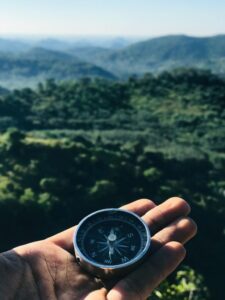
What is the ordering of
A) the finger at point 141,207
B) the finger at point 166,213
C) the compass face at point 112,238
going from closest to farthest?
the compass face at point 112,238, the finger at point 166,213, the finger at point 141,207

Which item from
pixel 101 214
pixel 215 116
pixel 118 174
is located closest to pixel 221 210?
pixel 118 174

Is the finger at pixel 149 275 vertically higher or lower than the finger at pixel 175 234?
lower

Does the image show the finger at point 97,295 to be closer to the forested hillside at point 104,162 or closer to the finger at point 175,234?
the finger at point 175,234

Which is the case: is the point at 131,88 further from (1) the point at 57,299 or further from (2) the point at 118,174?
(1) the point at 57,299

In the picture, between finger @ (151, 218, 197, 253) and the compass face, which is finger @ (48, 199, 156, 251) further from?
finger @ (151, 218, 197, 253)

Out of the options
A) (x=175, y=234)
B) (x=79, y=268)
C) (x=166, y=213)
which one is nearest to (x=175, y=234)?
(x=175, y=234)

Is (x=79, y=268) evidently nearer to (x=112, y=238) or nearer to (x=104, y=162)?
(x=112, y=238)

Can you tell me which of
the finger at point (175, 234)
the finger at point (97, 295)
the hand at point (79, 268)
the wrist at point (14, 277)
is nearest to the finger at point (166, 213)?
the hand at point (79, 268)

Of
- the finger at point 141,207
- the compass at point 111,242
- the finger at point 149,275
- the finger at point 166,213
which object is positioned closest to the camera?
the finger at point 149,275
